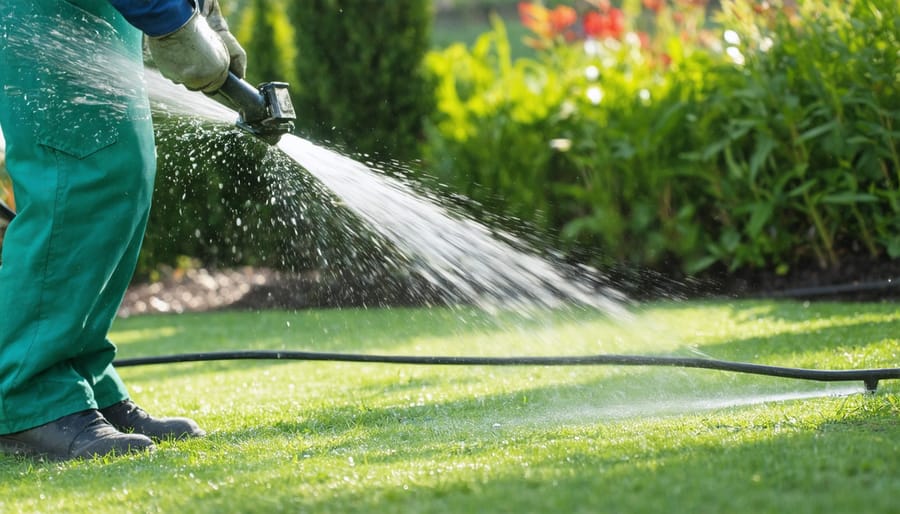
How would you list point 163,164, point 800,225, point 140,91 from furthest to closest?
point 163,164 → point 800,225 → point 140,91

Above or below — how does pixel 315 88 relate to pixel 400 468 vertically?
above

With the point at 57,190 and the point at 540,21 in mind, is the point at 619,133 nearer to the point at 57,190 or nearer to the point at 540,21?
the point at 540,21

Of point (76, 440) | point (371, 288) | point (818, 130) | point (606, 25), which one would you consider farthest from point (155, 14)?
point (606, 25)

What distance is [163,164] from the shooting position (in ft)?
18.9

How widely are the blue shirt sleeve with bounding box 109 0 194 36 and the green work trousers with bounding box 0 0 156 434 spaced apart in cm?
17

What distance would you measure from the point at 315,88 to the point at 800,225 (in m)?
2.97

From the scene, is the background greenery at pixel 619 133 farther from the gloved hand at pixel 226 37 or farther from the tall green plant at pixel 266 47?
the gloved hand at pixel 226 37

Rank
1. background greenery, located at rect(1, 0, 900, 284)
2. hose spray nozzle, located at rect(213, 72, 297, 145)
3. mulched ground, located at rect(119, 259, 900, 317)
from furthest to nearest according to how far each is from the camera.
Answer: mulched ground, located at rect(119, 259, 900, 317)
background greenery, located at rect(1, 0, 900, 284)
hose spray nozzle, located at rect(213, 72, 297, 145)

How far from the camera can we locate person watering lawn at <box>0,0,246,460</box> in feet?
7.91

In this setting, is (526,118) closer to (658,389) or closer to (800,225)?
(800,225)

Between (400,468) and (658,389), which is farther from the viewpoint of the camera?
(658,389)

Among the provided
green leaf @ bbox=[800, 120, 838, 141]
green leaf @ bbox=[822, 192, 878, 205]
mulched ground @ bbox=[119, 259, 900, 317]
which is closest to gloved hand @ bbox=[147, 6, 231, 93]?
mulched ground @ bbox=[119, 259, 900, 317]

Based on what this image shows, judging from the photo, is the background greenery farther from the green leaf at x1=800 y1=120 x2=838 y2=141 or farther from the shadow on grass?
the shadow on grass

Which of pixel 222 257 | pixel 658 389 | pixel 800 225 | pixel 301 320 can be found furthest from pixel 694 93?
pixel 222 257
